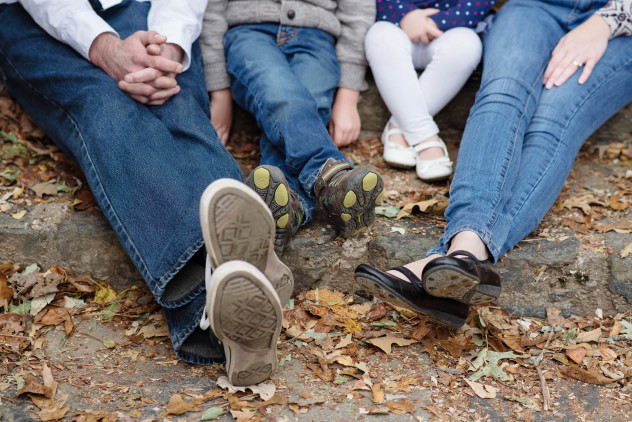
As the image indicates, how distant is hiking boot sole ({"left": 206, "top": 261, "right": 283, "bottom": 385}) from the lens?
162 centimetres

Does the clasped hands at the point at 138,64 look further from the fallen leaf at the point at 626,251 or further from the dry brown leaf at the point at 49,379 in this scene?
the fallen leaf at the point at 626,251

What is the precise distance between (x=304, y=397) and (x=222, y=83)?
5.70ft

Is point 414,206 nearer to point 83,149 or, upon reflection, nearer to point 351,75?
point 351,75

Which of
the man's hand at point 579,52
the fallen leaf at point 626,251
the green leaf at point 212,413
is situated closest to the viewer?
the green leaf at point 212,413

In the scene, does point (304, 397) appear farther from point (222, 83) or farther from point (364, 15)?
point (364, 15)

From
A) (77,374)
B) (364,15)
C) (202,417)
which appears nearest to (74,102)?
(77,374)

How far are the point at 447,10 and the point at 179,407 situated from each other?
7.84ft

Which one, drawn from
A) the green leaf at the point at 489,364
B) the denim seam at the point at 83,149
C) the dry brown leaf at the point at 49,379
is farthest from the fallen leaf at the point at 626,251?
the dry brown leaf at the point at 49,379

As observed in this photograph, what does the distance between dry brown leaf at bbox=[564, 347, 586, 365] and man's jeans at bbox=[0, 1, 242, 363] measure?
1402 millimetres

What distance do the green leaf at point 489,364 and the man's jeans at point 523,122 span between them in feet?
1.22

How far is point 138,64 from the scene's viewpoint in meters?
2.29

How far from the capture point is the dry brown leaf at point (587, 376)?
6.89 ft

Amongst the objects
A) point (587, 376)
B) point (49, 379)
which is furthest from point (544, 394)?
point (49, 379)

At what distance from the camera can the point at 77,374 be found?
6.62 feet
